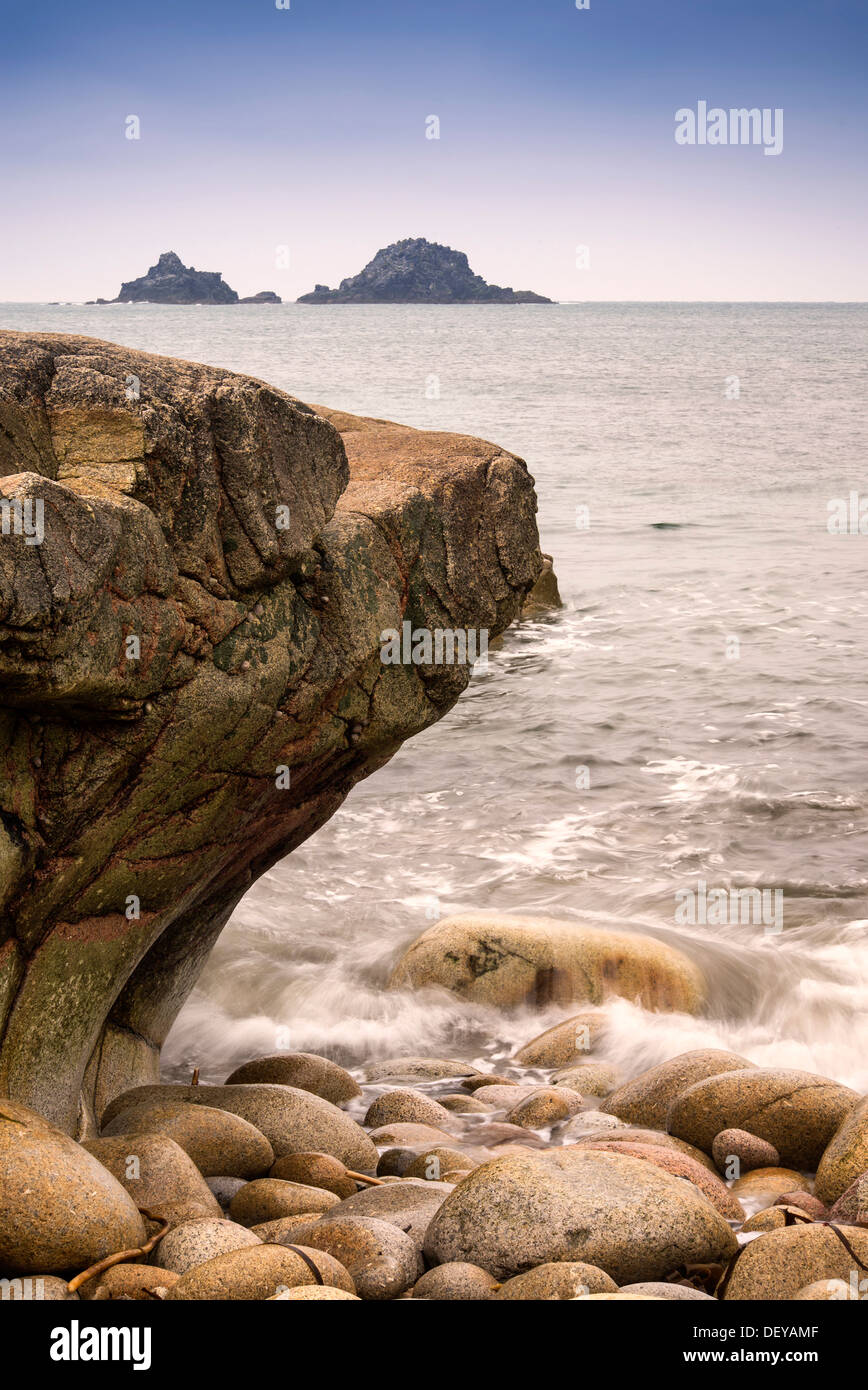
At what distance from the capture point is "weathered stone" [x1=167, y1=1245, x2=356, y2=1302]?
3.83 meters

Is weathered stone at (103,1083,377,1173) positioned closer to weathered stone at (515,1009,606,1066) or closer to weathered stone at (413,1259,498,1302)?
weathered stone at (413,1259,498,1302)

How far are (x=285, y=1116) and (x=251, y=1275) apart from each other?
2.24m

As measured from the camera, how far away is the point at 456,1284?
4.17 metres

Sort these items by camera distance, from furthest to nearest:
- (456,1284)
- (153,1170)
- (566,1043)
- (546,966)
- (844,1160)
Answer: (546,966), (566,1043), (844,1160), (153,1170), (456,1284)

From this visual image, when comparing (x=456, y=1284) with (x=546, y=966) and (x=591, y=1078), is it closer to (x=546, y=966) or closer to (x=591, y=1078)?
(x=591, y=1078)

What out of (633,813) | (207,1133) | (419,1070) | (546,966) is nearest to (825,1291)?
(207,1133)

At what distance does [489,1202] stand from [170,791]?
6.84 ft

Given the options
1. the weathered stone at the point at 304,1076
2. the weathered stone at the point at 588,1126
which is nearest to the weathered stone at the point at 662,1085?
the weathered stone at the point at 588,1126

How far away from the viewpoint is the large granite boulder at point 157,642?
4598 millimetres

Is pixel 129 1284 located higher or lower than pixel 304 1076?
higher

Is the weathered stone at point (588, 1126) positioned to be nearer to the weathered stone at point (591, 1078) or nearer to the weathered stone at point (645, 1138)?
the weathered stone at point (645, 1138)

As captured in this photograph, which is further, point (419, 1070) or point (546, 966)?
point (546, 966)

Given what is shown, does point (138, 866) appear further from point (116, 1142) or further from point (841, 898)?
point (841, 898)

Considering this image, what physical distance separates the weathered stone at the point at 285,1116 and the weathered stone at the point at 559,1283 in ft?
6.72
